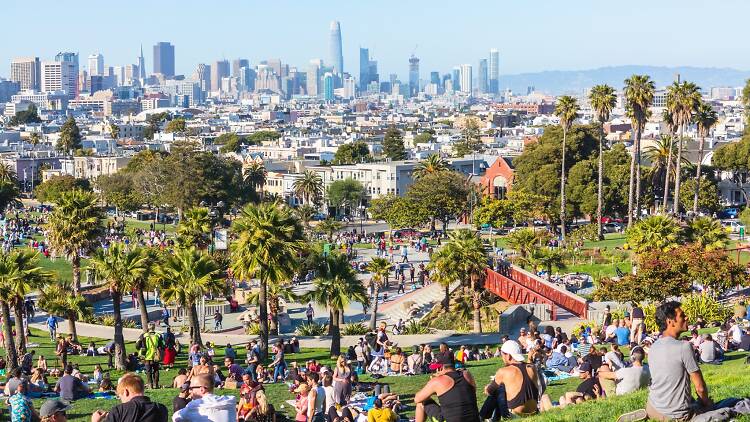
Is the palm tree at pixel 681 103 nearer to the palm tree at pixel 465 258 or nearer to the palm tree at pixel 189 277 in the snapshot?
the palm tree at pixel 465 258

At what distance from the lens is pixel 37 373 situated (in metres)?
21.9

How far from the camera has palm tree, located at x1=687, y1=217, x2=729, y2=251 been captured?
3978 cm

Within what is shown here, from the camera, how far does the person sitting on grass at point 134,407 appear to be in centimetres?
1019

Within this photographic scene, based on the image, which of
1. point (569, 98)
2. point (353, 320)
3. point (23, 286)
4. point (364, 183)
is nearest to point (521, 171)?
point (569, 98)

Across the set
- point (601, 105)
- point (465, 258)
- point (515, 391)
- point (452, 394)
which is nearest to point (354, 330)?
point (465, 258)

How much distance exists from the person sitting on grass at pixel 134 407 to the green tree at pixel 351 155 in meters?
106

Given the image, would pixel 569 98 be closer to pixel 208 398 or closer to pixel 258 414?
pixel 258 414

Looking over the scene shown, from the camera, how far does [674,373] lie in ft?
34.9

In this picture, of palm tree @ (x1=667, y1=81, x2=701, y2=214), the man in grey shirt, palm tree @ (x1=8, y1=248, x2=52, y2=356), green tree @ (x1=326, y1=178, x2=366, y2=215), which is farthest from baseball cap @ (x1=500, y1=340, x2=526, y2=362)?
green tree @ (x1=326, y1=178, x2=366, y2=215)

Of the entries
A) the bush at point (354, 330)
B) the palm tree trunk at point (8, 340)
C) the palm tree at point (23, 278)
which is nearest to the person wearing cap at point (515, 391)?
the palm tree trunk at point (8, 340)

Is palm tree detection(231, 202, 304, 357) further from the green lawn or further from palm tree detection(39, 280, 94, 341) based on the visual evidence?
palm tree detection(39, 280, 94, 341)

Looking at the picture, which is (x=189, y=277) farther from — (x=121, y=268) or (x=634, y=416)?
(x=634, y=416)

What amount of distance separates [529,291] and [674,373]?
2827 centimetres

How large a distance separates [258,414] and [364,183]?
265 feet
